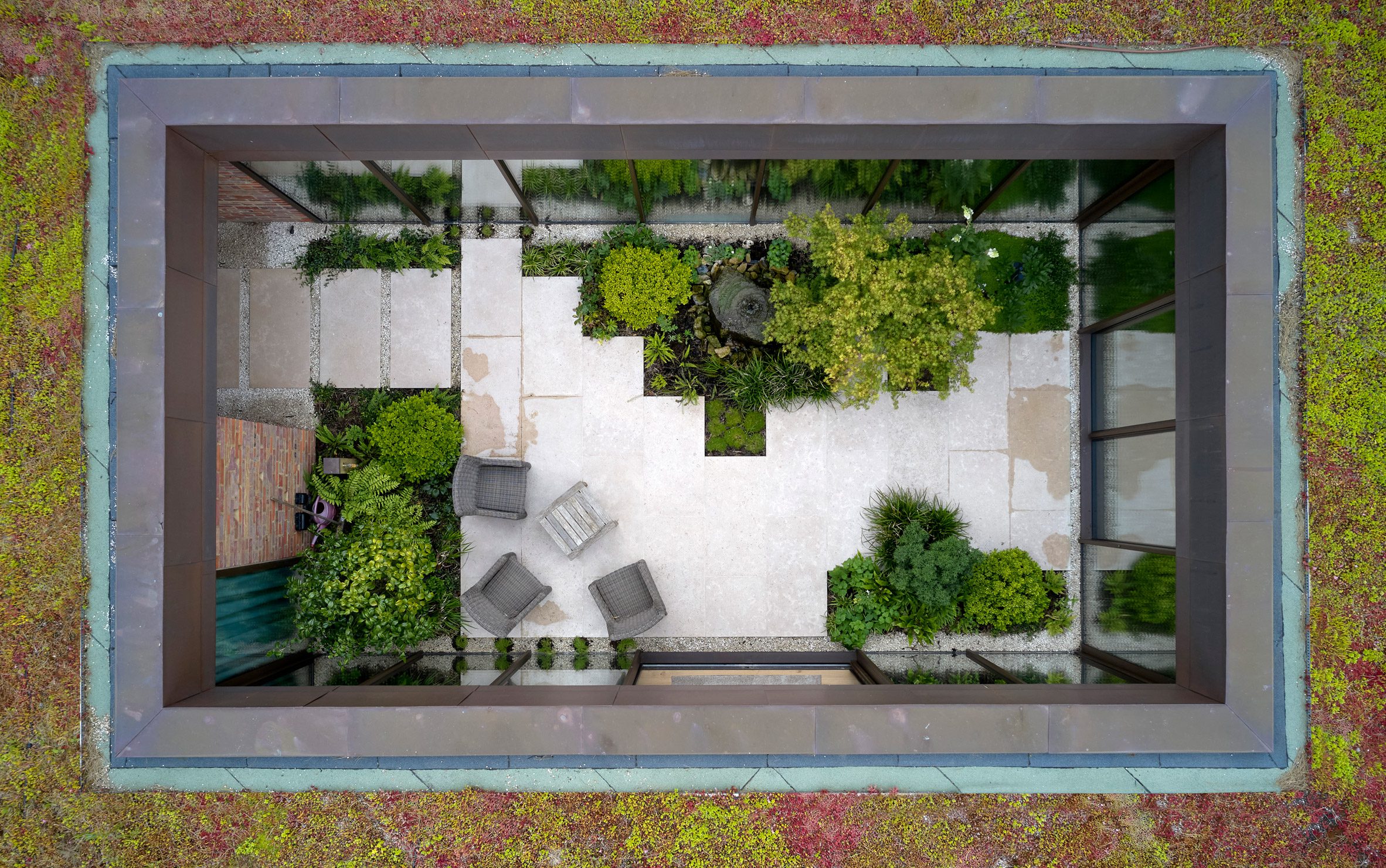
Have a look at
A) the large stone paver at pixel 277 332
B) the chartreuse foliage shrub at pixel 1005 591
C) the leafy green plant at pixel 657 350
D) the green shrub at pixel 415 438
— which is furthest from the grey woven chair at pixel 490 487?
the chartreuse foliage shrub at pixel 1005 591

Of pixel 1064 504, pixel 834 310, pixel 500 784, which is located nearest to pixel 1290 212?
pixel 1064 504

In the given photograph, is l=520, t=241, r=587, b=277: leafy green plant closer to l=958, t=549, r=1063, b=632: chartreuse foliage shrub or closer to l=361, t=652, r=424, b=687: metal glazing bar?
l=361, t=652, r=424, b=687: metal glazing bar

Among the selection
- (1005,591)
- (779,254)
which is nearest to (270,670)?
(779,254)

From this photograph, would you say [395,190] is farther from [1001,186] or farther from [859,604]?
[859,604]

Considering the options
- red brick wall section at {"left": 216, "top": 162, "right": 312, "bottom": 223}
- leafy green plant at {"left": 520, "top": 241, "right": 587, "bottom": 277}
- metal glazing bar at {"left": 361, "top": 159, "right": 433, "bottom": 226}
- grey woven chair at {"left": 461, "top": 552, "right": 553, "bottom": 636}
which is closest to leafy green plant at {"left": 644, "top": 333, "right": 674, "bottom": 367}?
leafy green plant at {"left": 520, "top": 241, "right": 587, "bottom": 277}

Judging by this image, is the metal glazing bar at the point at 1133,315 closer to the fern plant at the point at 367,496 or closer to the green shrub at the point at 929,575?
the green shrub at the point at 929,575

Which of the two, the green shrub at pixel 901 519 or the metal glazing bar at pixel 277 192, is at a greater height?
the metal glazing bar at pixel 277 192

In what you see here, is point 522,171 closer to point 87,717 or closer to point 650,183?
point 650,183
